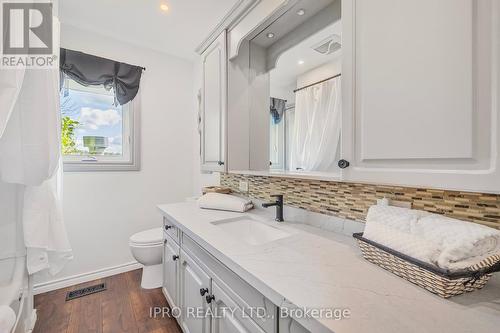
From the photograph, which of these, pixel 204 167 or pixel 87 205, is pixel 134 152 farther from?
pixel 204 167

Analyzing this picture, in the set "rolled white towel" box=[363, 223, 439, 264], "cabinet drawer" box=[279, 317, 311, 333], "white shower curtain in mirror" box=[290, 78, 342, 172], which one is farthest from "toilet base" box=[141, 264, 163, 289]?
"rolled white towel" box=[363, 223, 439, 264]

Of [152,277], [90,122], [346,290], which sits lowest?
[152,277]

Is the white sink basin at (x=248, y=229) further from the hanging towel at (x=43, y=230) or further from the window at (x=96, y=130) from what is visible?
the window at (x=96, y=130)

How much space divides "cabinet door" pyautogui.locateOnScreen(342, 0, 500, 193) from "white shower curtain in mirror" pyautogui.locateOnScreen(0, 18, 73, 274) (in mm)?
1418

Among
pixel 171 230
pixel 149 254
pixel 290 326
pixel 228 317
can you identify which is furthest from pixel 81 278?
pixel 290 326

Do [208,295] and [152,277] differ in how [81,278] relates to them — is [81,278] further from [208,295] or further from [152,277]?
[208,295]

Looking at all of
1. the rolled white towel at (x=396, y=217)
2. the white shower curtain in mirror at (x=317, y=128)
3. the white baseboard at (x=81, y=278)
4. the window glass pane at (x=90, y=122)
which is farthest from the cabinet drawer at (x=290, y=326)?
the window glass pane at (x=90, y=122)

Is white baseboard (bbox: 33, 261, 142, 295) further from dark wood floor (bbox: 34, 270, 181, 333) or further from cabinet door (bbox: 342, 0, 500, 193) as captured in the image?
cabinet door (bbox: 342, 0, 500, 193)

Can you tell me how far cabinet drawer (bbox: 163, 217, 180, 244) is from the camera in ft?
4.66

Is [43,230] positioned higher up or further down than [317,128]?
further down

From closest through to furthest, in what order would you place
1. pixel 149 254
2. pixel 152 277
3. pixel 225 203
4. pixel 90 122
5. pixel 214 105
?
pixel 225 203
pixel 214 105
pixel 149 254
pixel 152 277
pixel 90 122

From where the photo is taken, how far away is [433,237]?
0.67 meters

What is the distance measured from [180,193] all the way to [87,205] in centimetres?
95

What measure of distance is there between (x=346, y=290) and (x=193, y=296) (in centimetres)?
92
